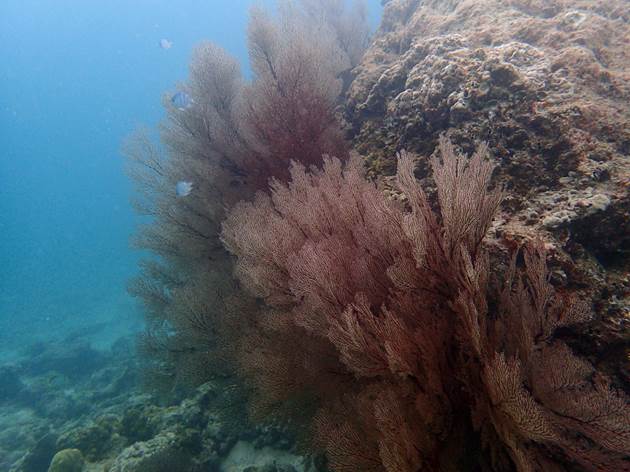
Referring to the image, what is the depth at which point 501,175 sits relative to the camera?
3.12 meters

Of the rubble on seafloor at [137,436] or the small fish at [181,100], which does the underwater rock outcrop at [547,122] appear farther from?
the rubble on seafloor at [137,436]

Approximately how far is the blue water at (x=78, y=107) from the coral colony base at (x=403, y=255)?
5099cm

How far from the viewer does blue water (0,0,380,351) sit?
65750 millimetres

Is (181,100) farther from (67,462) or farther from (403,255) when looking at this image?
(67,462)

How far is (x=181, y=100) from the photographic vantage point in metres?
5.74

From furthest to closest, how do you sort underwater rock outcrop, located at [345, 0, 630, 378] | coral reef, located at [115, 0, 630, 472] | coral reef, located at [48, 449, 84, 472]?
coral reef, located at [48, 449, 84, 472] < underwater rock outcrop, located at [345, 0, 630, 378] < coral reef, located at [115, 0, 630, 472]

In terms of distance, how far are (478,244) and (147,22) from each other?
91213 millimetres

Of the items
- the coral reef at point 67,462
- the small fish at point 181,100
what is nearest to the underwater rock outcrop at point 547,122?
the small fish at point 181,100

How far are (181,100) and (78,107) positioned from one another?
9427 centimetres

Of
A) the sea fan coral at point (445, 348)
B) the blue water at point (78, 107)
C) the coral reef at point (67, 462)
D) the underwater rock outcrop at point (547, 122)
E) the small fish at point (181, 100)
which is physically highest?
the blue water at point (78, 107)

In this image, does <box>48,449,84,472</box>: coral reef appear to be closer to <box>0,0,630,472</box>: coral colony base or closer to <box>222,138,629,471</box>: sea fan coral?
<box>0,0,630,472</box>: coral colony base

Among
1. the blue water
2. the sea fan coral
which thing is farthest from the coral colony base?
the blue water

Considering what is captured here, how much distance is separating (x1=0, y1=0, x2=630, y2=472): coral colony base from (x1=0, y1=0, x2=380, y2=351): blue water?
5099 centimetres

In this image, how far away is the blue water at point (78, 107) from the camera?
216ft
